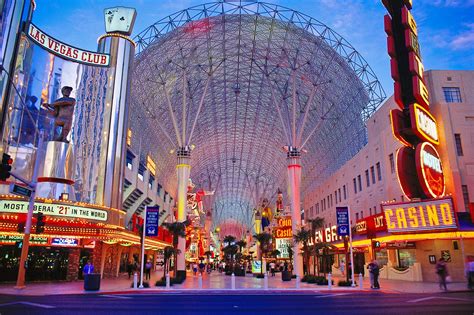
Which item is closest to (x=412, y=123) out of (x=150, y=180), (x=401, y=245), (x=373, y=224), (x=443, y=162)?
(x=443, y=162)

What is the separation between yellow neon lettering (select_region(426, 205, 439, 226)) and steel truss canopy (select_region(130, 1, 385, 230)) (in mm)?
21514

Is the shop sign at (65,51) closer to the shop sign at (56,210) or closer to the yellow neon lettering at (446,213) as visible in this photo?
the shop sign at (56,210)

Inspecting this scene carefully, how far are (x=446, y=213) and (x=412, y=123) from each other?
6698mm

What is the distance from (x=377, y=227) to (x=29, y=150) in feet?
93.1

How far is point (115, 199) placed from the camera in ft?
108

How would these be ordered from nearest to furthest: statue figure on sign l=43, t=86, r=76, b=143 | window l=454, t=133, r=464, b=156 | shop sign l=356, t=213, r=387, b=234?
window l=454, t=133, r=464, b=156 → statue figure on sign l=43, t=86, r=76, b=143 → shop sign l=356, t=213, r=387, b=234

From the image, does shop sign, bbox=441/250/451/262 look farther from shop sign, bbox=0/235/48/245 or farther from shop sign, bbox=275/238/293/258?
shop sign, bbox=275/238/293/258

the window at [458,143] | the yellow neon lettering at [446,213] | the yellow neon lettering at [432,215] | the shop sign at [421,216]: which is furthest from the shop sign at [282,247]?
the yellow neon lettering at [446,213]

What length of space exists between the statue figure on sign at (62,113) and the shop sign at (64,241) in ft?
25.7

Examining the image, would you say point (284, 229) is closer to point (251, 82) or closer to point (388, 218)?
point (251, 82)

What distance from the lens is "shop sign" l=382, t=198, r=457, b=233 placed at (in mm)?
27250

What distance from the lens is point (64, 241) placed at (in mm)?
31438

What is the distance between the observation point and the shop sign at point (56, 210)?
85.8 feet

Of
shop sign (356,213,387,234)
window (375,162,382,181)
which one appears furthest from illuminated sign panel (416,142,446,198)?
window (375,162,382,181)
